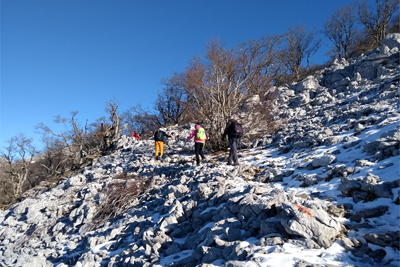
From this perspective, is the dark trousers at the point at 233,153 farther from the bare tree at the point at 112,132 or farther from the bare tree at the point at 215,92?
the bare tree at the point at 112,132

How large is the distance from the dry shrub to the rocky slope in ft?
0.13

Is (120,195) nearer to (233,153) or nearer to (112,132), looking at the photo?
(233,153)

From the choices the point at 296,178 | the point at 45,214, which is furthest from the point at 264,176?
the point at 45,214

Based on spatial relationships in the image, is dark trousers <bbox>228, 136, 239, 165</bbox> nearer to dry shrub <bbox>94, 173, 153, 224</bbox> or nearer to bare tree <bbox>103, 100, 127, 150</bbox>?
dry shrub <bbox>94, 173, 153, 224</bbox>

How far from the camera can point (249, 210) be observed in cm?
407

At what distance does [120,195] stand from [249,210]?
4886mm

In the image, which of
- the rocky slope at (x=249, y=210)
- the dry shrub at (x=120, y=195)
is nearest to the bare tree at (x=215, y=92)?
the rocky slope at (x=249, y=210)

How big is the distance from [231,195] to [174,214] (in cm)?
134

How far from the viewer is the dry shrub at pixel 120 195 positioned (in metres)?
6.93

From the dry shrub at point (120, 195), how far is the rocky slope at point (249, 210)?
0.04 metres

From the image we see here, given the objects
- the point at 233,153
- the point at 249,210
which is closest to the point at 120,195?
the point at 233,153

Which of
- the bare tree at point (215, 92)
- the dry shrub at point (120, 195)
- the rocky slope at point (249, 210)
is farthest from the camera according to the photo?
the bare tree at point (215, 92)

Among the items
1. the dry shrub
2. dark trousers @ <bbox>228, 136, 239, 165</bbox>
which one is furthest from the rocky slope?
dark trousers @ <bbox>228, 136, 239, 165</bbox>

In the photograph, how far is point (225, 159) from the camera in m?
9.33
